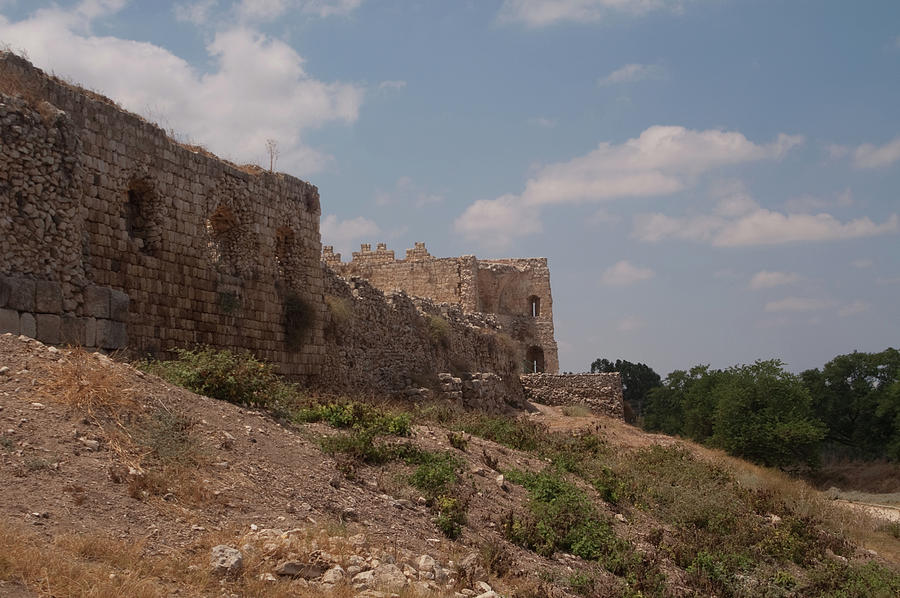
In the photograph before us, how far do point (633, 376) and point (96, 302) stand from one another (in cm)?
5355

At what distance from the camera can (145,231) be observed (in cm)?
1319

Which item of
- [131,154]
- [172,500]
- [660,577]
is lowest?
[660,577]

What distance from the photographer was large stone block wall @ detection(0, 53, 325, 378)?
1029 cm

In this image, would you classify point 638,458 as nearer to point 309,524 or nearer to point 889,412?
point 309,524

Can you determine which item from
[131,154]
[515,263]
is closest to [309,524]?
[131,154]

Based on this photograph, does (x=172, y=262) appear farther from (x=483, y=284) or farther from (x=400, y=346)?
(x=483, y=284)

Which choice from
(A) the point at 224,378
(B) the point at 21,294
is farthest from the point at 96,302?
(A) the point at 224,378

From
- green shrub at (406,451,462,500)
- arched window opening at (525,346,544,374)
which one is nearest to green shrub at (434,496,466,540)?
green shrub at (406,451,462,500)

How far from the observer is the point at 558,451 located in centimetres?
1341

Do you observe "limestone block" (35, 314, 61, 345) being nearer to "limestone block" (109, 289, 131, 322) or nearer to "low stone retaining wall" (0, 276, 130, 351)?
"low stone retaining wall" (0, 276, 130, 351)

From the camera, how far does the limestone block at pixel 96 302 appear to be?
10859 mm

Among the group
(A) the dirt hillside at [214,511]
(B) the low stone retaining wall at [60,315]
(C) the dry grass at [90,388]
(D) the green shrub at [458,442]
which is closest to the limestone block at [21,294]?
(B) the low stone retaining wall at [60,315]

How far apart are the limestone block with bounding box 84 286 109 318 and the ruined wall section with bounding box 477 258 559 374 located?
25.5m

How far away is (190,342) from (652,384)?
5146cm
